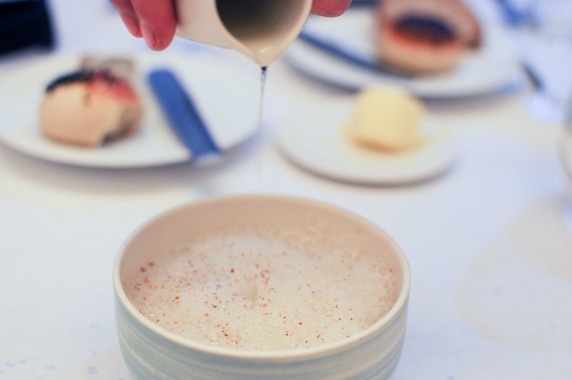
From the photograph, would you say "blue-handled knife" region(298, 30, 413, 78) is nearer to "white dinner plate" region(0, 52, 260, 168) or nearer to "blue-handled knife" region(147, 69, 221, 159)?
"white dinner plate" region(0, 52, 260, 168)

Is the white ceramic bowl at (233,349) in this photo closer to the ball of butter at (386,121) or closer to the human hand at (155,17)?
the human hand at (155,17)

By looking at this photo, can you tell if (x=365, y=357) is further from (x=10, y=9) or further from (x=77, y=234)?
(x=10, y=9)

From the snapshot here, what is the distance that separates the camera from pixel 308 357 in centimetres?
41

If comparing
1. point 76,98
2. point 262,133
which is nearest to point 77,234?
point 76,98

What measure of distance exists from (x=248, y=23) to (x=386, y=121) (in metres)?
0.37

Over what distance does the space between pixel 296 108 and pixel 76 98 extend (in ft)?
1.15

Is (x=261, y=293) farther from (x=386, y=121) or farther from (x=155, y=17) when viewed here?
(x=386, y=121)

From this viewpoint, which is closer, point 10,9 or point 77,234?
point 77,234

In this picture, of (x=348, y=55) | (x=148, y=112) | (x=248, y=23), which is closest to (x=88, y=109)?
(x=148, y=112)

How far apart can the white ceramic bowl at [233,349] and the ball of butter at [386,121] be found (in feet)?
1.15

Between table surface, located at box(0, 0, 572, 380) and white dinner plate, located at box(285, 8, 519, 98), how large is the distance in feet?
0.16

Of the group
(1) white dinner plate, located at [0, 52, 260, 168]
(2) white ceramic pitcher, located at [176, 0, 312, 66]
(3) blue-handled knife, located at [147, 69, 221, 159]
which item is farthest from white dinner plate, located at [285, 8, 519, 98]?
(2) white ceramic pitcher, located at [176, 0, 312, 66]

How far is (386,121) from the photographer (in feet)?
2.98

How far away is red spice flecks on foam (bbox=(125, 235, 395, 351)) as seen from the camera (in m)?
0.49
